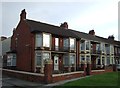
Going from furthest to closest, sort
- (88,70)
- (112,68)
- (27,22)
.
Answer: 1. (112,68)
2. (27,22)
3. (88,70)

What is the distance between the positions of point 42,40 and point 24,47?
15.2ft

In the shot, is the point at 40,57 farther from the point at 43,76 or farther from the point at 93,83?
the point at 93,83

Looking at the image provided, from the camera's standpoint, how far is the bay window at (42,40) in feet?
110

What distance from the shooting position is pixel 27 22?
3591 cm

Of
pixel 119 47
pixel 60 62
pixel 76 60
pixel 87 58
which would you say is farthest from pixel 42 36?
pixel 119 47

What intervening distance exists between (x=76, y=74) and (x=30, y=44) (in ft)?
32.8

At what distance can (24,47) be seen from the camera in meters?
36.1

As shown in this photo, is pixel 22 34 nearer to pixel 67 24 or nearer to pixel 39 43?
pixel 39 43

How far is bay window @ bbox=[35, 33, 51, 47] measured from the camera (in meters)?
33.5

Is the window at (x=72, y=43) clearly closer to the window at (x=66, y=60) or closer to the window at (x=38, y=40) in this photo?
the window at (x=66, y=60)

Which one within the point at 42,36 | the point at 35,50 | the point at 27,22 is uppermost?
the point at 27,22

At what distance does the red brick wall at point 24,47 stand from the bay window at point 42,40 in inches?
34.7

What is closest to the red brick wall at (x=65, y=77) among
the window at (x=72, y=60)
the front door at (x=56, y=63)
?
the front door at (x=56, y=63)

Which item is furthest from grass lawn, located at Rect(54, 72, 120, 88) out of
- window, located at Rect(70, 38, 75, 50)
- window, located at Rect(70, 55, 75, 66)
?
window, located at Rect(70, 38, 75, 50)
